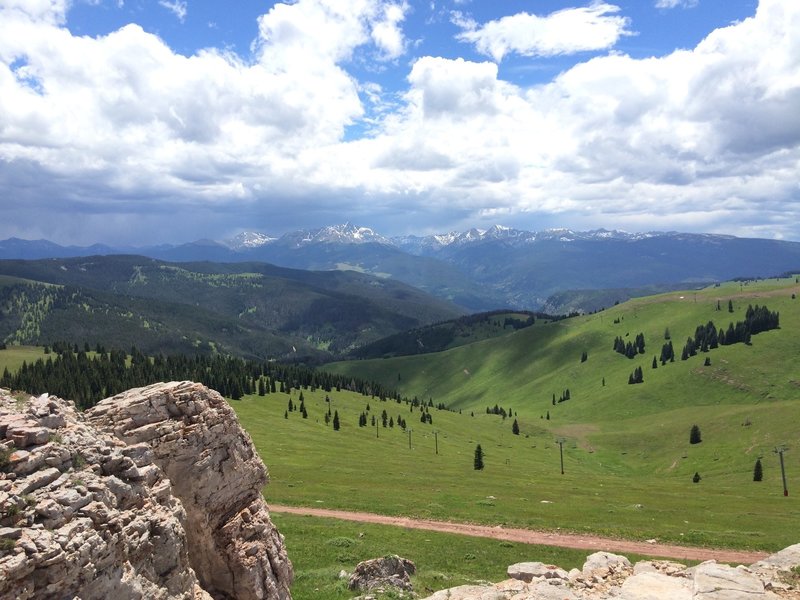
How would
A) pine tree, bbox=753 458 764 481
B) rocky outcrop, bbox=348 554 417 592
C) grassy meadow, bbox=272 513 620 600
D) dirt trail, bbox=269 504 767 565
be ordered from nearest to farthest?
rocky outcrop, bbox=348 554 417 592
grassy meadow, bbox=272 513 620 600
dirt trail, bbox=269 504 767 565
pine tree, bbox=753 458 764 481

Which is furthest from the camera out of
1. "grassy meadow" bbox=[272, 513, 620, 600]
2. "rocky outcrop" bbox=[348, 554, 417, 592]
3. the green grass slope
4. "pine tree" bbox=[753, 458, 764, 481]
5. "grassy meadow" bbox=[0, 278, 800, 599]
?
"pine tree" bbox=[753, 458, 764, 481]

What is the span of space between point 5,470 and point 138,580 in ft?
18.2

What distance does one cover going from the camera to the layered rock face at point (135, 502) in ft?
45.5

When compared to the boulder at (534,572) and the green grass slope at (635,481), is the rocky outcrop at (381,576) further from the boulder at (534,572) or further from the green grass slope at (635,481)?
the green grass slope at (635,481)

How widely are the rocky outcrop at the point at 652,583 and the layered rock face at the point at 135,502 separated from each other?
10698 mm

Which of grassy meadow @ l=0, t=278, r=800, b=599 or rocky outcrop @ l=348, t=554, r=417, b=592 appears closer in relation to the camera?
rocky outcrop @ l=348, t=554, r=417, b=592

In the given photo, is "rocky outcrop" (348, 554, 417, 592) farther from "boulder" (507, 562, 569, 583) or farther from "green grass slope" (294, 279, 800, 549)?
"green grass slope" (294, 279, 800, 549)

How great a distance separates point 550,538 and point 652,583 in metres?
30.9

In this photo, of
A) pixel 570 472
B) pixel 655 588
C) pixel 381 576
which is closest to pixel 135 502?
pixel 381 576

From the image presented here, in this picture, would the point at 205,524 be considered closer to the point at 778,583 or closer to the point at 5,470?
the point at 5,470

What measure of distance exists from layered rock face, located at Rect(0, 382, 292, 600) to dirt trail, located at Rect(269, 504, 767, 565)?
3316cm

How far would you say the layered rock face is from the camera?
1388 centimetres

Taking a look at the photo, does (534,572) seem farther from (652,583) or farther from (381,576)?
(381,576)

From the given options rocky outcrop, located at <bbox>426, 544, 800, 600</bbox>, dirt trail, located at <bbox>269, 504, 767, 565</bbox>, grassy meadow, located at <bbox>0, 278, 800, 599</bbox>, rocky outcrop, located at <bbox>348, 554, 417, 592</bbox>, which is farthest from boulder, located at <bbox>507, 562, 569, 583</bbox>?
dirt trail, located at <bbox>269, 504, 767, 565</bbox>
